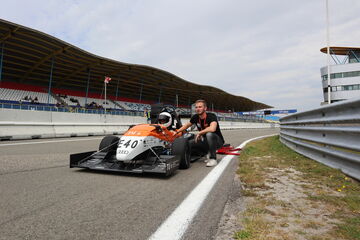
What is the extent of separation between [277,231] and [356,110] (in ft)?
8.58

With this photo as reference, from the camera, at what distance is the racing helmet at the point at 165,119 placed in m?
5.33

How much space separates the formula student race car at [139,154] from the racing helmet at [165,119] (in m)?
0.41

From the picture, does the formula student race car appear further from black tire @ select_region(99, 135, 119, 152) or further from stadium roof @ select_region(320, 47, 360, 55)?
stadium roof @ select_region(320, 47, 360, 55)

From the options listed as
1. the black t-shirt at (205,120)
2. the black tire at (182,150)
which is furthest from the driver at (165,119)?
the black tire at (182,150)

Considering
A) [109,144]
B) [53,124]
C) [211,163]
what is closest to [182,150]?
[211,163]

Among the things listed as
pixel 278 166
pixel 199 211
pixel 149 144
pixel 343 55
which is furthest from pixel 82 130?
pixel 343 55

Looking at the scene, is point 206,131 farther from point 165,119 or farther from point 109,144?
point 109,144

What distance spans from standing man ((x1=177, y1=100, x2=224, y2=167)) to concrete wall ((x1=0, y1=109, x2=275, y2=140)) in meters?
8.24

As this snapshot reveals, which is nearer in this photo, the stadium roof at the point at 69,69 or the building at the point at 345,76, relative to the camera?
the stadium roof at the point at 69,69

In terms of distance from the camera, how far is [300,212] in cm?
217

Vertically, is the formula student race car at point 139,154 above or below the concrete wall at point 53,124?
below

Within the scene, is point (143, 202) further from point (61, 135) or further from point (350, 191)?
point (61, 135)

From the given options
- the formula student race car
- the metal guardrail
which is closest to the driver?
the formula student race car

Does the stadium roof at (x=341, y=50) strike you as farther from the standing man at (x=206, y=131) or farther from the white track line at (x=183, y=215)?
the white track line at (x=183, y=215)
